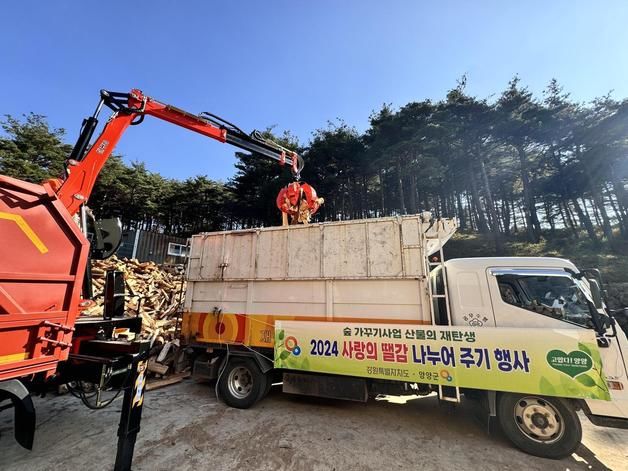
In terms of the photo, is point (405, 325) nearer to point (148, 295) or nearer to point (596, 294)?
point (596, 294)

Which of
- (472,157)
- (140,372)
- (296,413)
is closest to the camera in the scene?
(140,372)

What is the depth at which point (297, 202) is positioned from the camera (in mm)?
6211

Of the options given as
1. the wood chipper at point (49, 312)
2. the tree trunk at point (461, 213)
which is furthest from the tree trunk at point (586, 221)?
the wood chipper at point (49, 312)

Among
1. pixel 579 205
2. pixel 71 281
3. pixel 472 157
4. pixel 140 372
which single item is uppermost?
pixel 472 157

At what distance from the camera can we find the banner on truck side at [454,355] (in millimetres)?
3221

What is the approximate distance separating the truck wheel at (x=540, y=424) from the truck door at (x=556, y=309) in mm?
314

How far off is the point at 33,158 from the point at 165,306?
24745mm

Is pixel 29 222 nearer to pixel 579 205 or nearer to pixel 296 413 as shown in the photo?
pixel 296 413

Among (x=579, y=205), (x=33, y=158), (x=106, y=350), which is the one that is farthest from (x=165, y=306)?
(x=579, y=205)

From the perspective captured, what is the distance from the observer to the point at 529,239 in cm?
2356

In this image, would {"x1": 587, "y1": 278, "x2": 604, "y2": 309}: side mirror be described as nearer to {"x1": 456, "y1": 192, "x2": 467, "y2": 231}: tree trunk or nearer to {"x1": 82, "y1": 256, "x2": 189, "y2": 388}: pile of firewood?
{"x1": 82, "y1": 256, "x2": 189, "y2": 388}: pile of firewood

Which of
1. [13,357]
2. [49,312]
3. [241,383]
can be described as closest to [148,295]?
[241,383]

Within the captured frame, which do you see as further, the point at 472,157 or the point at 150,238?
the point at 472,157

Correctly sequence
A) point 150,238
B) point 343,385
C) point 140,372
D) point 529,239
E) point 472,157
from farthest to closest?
1. point 529,239
2. point 472,157
3. point 150,238
4. point 343,385
5. point 140,372
